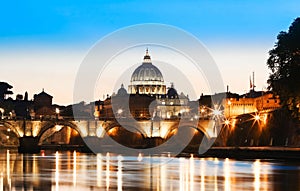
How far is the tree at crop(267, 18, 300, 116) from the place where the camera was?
65.4 metres

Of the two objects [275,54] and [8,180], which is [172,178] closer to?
[8,180]

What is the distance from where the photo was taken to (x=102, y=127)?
131500 millimetres

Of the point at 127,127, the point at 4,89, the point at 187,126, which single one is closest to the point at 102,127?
the point at 127,127

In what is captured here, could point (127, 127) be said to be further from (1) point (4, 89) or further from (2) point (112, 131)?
(1) point (4, 89)

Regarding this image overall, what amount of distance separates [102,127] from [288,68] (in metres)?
67.0

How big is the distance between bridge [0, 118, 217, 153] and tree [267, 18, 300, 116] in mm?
55672

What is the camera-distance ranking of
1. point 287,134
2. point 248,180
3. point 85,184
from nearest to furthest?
point 85,184 < point 248,180 < point 287,134

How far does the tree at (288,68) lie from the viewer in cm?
6544

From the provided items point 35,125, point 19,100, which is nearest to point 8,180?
point 35,125

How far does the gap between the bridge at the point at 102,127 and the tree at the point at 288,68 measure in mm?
55672

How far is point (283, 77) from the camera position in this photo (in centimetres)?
6731

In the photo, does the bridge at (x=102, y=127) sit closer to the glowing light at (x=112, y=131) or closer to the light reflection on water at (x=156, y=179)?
the glowing light at (x=112, y=131)

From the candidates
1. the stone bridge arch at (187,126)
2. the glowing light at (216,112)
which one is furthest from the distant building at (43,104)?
the glowing light at (216,112)

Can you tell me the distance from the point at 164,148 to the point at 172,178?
83.3m
